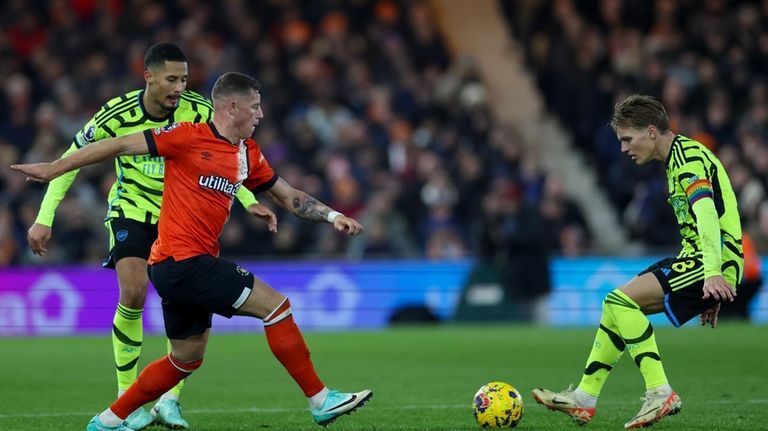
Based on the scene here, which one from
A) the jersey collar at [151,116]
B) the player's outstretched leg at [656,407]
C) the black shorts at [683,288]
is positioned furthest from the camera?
the jersey collar at [151,116]

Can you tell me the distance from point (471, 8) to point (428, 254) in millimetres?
8062

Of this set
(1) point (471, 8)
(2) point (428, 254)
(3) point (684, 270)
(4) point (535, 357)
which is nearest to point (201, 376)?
(4) point (535, 357)

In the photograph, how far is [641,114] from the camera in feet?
26.1

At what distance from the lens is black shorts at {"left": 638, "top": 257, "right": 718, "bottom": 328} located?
7.86m

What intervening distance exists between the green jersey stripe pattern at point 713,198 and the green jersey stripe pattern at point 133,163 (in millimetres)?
3231

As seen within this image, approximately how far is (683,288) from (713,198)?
22.9 inches

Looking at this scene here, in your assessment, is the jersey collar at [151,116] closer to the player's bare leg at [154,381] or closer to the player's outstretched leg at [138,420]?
the player's bare leg at [154,381]

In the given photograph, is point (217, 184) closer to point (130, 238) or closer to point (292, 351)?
point (292, 351)

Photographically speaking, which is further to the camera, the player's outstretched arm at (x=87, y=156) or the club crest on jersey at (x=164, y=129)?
the club crest on jersey at (x=164, y=129)

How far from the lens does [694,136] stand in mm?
20422

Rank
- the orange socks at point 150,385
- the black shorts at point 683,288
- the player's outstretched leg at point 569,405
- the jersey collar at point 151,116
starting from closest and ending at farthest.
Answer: the orange socks at point 150,385 < the black shorts at point 683,288 < the player's outstretched leg at point 569,405 < the jersey collar at point 151,116

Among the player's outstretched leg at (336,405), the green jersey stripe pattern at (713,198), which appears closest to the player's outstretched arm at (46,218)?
the player's outstretched leg at (336,405)

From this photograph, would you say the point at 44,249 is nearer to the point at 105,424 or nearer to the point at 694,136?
the point at 105,424

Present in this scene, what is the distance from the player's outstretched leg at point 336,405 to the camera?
23.9ft
